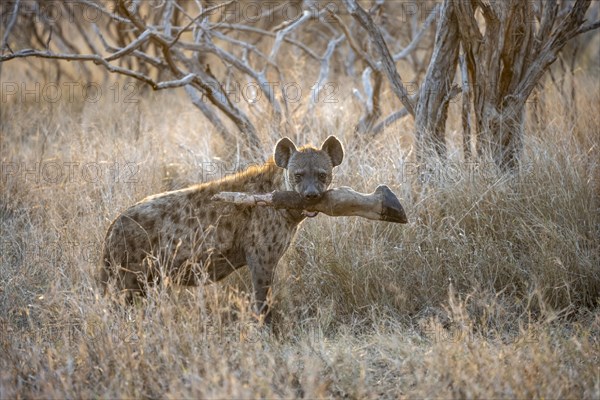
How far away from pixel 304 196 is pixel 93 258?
1.70 meters

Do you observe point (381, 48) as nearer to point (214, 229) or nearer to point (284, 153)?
point (284, 153)

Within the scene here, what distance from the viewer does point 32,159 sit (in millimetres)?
7602

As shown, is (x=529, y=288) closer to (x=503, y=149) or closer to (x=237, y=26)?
(x=503, y=149)

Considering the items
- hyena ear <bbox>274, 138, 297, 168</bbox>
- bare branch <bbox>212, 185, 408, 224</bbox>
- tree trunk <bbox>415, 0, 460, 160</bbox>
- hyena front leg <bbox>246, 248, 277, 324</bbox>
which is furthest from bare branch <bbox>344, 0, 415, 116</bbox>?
hyena front leg <bbox>246, 248, 277, 324</bbox>

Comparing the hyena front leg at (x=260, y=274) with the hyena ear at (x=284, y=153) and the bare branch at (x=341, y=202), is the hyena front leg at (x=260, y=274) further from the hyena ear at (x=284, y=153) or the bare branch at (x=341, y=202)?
the hyena ear at (x=284, y=153)

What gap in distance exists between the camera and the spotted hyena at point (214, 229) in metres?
4.66

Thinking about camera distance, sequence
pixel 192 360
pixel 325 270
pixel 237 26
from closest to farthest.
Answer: pixel 192 360 < pixel 325 270 < pixel 237 26

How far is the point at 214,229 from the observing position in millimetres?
4754

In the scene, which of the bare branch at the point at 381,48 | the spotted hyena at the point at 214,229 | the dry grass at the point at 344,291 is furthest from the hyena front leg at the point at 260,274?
the bare branch at the point at 381,48

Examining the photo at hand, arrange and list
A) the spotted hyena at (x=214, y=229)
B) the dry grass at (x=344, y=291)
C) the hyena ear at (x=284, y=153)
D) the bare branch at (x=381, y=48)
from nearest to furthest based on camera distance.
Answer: the dry grass at (x=344, y=291) < the spotted hyena at (x=214, y=229) < the hyena ear at (x=284, y=153) < the bare branch at (x=381, y=48)

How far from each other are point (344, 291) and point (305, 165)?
0.97m

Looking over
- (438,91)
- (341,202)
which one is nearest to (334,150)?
(341,202)

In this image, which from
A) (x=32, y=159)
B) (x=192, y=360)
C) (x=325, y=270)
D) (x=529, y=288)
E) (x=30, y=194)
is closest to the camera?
(x=192, y=360)

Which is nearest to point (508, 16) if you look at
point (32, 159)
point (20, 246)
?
point (20, 246)
